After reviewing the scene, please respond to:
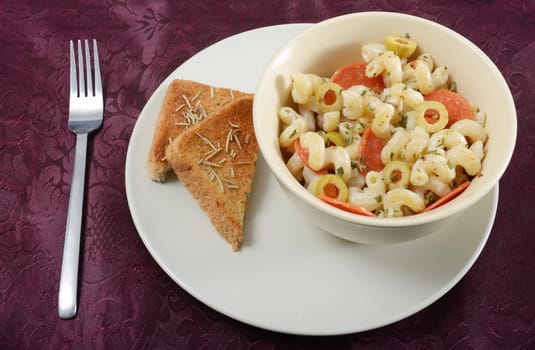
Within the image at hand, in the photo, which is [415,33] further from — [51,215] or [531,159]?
[51,215]

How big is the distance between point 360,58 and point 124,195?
31.1 inches

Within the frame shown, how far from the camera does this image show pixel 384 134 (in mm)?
1295

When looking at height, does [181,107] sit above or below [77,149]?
above

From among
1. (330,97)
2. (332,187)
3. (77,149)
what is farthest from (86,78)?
(332,187)

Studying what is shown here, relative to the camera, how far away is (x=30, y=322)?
1467 mm

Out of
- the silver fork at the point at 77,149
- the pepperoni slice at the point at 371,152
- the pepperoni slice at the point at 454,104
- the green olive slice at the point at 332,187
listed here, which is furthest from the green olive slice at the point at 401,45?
the silver fork at the point at 77,149

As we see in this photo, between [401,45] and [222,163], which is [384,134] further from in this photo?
[222,163]

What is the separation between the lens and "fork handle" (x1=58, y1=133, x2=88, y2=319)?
57.0 inches

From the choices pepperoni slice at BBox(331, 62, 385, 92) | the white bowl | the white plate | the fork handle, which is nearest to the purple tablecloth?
the fork handle

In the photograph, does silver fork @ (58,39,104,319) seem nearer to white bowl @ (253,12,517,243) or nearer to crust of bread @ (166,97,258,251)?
crust of bread @ (166,97,258,251)

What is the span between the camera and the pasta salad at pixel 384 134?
1.22 m

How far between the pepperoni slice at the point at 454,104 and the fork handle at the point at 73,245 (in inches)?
39.3

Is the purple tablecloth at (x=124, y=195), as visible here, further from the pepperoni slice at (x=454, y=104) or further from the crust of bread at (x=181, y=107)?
the pepperoni slice at (x=454, y=104)

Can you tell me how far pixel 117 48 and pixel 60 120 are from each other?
35cm
